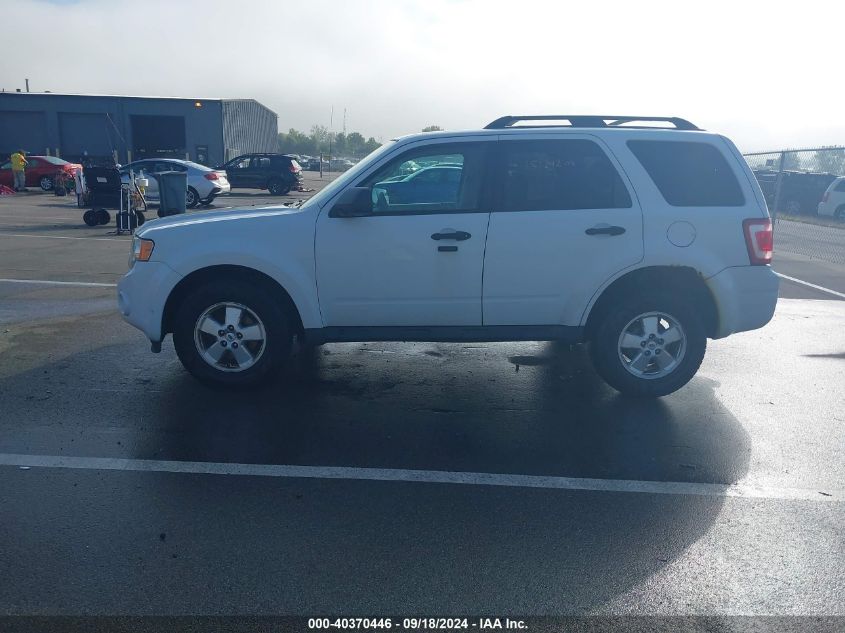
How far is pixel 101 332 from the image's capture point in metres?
7.95

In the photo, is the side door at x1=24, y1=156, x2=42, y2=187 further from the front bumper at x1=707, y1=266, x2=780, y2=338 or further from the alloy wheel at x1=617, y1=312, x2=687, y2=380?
the front bumper at x1=707, y1=266, x2=780, y2=338

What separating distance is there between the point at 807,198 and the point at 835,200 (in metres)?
2.96

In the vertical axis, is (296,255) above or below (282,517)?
above

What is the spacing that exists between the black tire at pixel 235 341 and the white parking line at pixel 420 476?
1245 mm

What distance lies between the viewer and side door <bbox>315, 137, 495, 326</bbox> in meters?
5.75

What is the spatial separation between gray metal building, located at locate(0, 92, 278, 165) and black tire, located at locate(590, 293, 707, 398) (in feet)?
133

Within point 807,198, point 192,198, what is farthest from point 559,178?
point 807,198

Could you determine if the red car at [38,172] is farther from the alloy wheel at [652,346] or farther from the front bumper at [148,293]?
the alloy wheel at [652,346]

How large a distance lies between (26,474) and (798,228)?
23168mm

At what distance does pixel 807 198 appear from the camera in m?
28.6

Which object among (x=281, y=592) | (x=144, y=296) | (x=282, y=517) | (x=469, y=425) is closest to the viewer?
(x=281, y=592)

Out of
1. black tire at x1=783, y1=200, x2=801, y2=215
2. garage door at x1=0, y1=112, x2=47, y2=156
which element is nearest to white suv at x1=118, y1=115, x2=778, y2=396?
black tire at x1=783, y1=200, x2=801, y2=215

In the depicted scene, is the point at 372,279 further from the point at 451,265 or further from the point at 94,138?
the point at 94,138

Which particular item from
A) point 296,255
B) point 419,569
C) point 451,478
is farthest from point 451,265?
point 419,569
